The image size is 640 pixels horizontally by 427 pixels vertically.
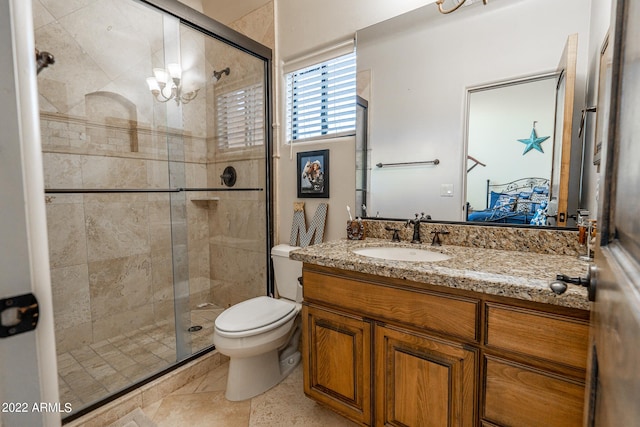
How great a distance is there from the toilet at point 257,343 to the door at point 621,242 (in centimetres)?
138

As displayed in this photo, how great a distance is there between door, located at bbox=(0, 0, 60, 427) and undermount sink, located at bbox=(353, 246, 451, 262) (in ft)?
3.87

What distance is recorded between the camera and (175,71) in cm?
217

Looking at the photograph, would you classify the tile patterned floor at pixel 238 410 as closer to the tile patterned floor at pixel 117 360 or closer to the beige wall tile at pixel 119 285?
the tile patterned floor at pixel 117 360

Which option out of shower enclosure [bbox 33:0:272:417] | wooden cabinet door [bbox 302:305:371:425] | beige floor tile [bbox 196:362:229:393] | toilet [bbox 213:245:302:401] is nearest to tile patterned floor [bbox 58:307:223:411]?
shower enclosure [bbox 33:0:272:417]

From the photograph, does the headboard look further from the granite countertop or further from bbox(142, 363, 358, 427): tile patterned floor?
bbox(142, 363, 358, 427): tile patterned floor

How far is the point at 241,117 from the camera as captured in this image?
2445mm

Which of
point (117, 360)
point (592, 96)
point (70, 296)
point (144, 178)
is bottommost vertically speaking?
point (117, 360)

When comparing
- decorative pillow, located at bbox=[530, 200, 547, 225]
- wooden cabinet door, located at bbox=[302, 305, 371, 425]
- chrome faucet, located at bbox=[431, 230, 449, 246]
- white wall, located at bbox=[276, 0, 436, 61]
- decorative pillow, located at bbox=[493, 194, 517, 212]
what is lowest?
wooden cabinet door, located at bbox=[302, 305, 371, 425]

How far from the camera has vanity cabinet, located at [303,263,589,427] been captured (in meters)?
0.88

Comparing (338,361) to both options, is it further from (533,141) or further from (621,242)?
(533,141)

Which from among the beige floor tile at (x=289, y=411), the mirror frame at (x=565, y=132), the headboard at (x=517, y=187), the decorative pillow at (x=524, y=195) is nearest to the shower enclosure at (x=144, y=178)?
the beige floor tile at (x=289, y=411)

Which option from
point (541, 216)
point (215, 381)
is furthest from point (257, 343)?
point (541, 216)

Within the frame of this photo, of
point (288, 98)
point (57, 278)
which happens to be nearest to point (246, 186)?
point (288, 98)

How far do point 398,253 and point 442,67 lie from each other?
3.30 ft
